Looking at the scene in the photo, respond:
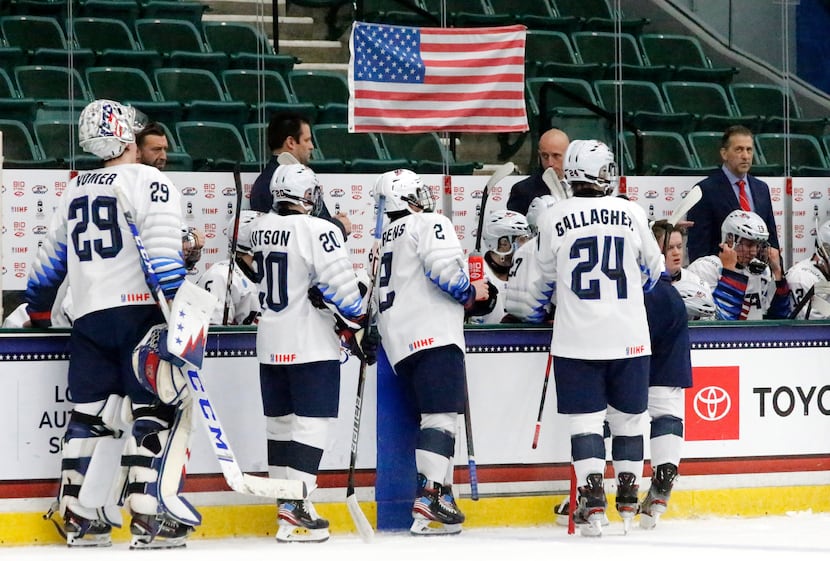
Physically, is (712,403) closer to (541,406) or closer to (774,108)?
(541,406)

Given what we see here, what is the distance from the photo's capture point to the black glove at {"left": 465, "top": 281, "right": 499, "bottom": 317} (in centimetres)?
610

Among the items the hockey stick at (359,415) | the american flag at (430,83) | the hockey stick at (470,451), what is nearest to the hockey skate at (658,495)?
the hockey stick at (470,451)

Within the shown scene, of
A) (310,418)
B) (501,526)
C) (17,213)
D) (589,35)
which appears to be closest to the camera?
(310,418)

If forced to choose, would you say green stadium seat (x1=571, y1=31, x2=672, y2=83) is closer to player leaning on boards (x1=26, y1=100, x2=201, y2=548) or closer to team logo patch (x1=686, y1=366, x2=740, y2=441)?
team logo patch (x1=686, y1=366, x2=740, y2=441)

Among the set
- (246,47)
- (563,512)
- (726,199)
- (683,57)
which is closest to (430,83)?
(246,47)

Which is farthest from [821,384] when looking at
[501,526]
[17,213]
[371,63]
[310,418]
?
[17,213]

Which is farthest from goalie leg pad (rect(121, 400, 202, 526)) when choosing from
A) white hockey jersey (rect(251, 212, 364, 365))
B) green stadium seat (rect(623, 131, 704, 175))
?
green stadium seat (rect(623, 131, 704, 175))

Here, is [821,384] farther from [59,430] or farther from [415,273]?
[59,430]

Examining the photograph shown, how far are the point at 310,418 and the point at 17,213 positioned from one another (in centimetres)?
235

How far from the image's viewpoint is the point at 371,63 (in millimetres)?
8219

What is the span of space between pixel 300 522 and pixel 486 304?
3.48 ft

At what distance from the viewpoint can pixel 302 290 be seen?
586 cm

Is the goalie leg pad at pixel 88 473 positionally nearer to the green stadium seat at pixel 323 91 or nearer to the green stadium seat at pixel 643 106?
the green stadium seat at pixel 323 91

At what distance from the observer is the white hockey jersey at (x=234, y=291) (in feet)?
22.0
